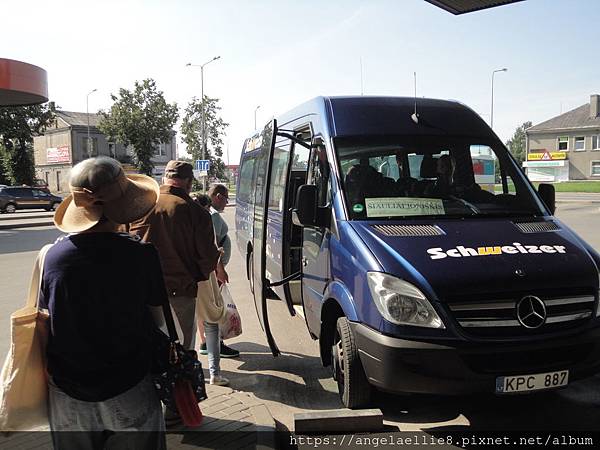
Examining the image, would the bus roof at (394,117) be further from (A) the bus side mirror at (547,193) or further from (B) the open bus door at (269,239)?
(A) the bus side mirror at (547,193)

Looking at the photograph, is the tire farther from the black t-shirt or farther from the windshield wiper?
the black t-shirt

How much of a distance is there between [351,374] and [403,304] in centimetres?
76

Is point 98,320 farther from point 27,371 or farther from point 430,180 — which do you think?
point 430,180

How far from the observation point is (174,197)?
389cm

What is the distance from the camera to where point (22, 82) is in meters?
14.2

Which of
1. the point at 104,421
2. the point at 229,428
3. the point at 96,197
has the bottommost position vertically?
the point at 229,428

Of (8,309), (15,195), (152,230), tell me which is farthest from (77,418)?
A: (15,195)

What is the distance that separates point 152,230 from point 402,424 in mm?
2313

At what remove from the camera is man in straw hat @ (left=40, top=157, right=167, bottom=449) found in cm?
206

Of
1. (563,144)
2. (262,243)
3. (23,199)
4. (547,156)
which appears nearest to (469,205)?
(262,243)

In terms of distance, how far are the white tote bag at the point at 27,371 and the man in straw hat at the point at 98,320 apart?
54 mm

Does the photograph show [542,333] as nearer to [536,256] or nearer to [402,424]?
[536,256]

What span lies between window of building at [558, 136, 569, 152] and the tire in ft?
229

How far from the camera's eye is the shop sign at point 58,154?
194 feet
